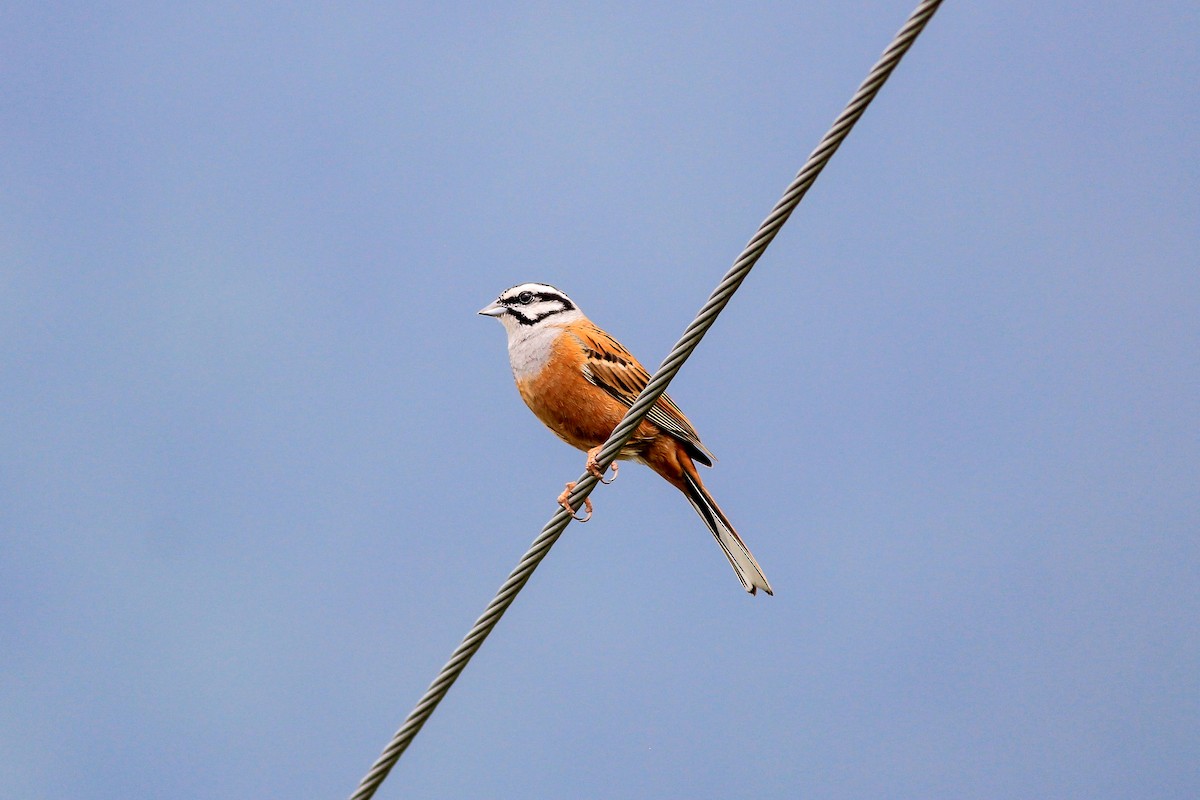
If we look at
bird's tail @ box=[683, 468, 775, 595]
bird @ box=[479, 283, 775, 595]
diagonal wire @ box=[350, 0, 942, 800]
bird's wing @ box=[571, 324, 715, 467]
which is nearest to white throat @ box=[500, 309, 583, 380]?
bird @ box=[479, 283, 775, 595]

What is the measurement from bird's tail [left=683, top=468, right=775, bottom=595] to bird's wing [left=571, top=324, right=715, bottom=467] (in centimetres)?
17

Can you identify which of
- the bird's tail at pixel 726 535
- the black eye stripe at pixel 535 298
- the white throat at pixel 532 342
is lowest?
the bird's tail at pixel 726 535

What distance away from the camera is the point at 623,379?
6.34 meters

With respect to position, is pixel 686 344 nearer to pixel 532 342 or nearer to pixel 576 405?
pixel 576 405

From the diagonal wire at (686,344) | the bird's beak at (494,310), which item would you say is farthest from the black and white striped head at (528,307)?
the diagonal wire at (686,344)

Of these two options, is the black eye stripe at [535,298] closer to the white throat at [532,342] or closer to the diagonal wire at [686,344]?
the white throat at [532,342]

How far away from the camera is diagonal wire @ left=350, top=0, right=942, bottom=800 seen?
3340mm

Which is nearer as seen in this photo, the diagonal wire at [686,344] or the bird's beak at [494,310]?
the diagonal wire at [686,344]

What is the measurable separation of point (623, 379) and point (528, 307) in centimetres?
68

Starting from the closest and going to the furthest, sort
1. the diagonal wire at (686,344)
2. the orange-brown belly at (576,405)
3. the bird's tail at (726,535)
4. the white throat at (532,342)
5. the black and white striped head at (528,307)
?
the diagonal wire at (686,344) < the bird's tail at (726,535) < the orange-brown belly at (576,405) < the white throat at (532,342) < the black and white striped head at (528,307)

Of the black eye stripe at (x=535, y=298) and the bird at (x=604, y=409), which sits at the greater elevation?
the black eye stripe at (x=535, y=298)

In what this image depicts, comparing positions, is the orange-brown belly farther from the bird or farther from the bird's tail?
the bird's tail

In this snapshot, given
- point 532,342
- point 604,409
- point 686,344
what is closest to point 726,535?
point 604,409

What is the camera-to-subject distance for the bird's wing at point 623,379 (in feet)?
20.1
